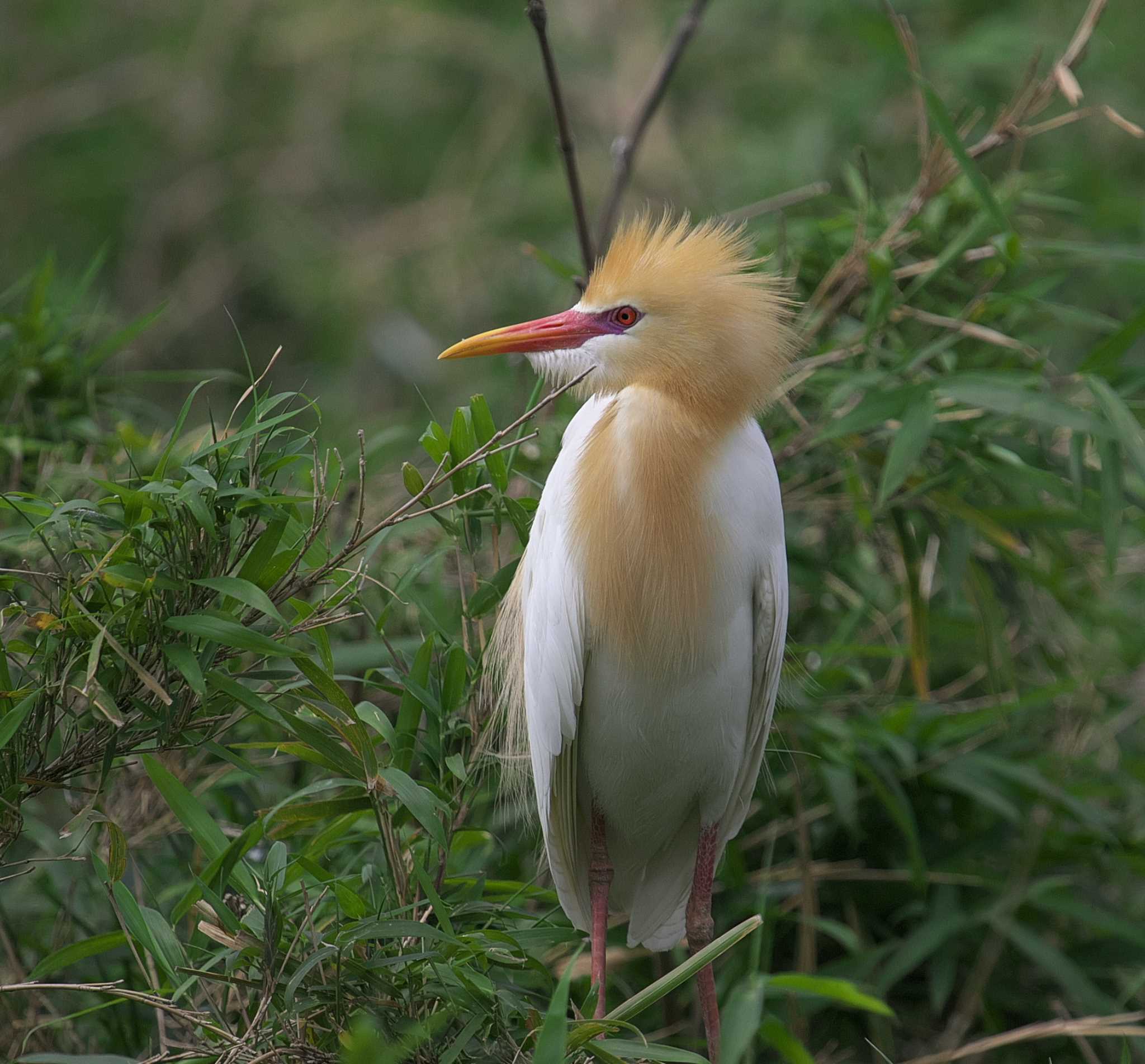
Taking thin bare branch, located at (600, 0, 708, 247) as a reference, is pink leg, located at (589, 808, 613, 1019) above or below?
below

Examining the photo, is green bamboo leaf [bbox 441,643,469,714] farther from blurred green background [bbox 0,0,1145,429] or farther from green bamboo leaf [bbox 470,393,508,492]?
blurred green background [bbox 0,0,1145,429]

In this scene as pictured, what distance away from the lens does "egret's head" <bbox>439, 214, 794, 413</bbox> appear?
1.65 meters

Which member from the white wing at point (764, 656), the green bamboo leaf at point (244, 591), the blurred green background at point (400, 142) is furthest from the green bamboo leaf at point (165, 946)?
the blurred green background at point (400, 142)

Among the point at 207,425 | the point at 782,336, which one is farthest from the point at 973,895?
the point at 207,425

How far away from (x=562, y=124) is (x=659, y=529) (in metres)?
0.91

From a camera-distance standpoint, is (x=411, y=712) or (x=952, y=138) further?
(x=952, y=138)

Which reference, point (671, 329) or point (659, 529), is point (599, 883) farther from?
point (671, 329)

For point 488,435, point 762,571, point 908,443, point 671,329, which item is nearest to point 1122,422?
point 908,443

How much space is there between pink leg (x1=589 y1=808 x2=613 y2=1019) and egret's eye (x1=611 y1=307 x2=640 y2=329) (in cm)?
77

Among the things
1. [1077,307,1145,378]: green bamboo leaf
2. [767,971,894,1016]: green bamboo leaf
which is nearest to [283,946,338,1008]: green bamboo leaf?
[767,971,894,1016]: green bamboo leaf

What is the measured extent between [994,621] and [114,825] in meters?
1.63

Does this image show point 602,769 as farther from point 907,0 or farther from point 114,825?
point 907,0

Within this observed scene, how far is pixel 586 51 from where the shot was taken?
5.40 m

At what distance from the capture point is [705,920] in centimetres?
185
